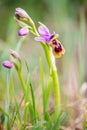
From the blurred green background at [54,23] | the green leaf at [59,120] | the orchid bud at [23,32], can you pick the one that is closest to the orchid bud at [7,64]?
the orchid bud at [23,32]

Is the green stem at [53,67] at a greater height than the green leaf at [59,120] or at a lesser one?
greater

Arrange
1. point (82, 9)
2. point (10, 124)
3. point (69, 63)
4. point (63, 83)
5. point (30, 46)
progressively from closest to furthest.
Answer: point (10, 124) < point (63, 83) < point (69, 63) < point (30, 46) < point (82, 9)

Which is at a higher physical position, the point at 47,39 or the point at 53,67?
the point at 47,39

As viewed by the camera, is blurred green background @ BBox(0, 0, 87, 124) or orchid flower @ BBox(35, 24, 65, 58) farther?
blurred green background @ BBox(0, 0, 87, 124)

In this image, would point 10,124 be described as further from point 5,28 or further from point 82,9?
point 82,9

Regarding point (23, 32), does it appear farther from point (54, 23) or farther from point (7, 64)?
point (54, 23)

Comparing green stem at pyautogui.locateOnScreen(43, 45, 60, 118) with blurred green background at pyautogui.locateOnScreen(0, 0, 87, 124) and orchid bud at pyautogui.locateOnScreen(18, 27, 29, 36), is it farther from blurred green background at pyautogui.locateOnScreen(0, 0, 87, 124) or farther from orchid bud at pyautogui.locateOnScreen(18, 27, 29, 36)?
blurred green background at pyautogui.locateOnScreen(0, 0, 87, 124)

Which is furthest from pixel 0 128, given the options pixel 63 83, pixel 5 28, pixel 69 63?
pixel 5 28

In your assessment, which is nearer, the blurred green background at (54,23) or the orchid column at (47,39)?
the orchid column at (47,39)

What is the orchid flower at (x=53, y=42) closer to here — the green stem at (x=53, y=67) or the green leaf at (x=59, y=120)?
the green stem at (x=53, y=67)

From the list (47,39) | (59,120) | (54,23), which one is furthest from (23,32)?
(54,23)

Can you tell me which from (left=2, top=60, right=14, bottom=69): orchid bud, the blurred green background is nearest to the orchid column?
(left=2, top=60, right=14, bottom=69): orchid bud
